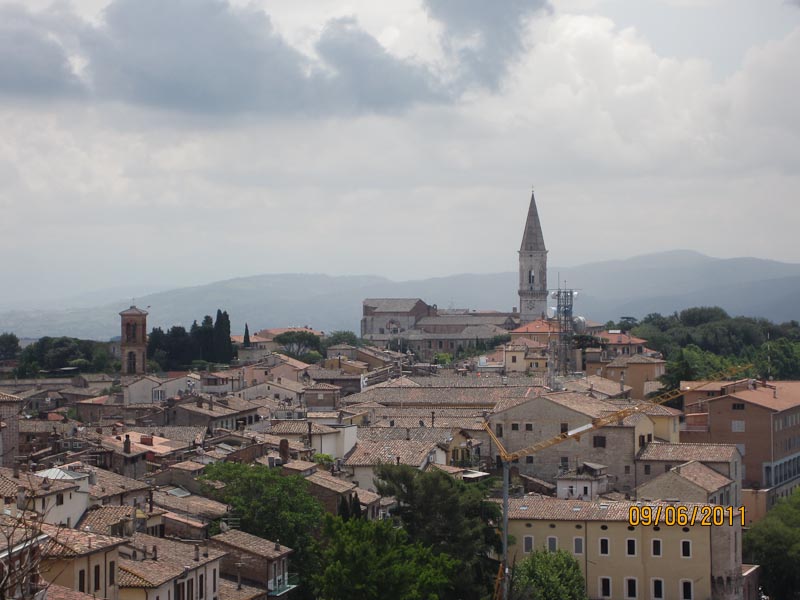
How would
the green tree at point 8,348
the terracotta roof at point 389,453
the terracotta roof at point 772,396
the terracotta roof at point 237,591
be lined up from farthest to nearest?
the green tree at point 8,348
the terracotta roof at point 772,396
the terracotta roof at point 389,453
the terracotta roof at point 237,591

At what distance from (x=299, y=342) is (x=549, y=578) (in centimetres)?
9600

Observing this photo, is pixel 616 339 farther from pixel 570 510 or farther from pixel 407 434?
pixel 570 510

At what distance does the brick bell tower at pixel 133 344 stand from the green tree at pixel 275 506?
56463 millimetres

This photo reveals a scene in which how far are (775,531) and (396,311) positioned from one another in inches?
4852

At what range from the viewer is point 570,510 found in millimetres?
40375

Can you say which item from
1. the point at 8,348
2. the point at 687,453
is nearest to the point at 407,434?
the point at 687,453

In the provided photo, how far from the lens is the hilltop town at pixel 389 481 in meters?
29.3

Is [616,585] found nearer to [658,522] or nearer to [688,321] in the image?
[658,522]

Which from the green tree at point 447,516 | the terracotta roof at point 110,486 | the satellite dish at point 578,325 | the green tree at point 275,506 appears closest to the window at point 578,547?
the green tree at point 447,516

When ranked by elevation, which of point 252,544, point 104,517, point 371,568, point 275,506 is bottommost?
point 371,568

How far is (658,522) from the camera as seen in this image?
129ft

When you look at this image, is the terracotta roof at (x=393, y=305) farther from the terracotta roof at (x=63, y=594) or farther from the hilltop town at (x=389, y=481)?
the terracotta roof at (x=63, y=594)

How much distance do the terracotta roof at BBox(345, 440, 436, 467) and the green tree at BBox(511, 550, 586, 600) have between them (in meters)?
8.76

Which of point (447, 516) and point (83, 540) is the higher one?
point (83, 540)
